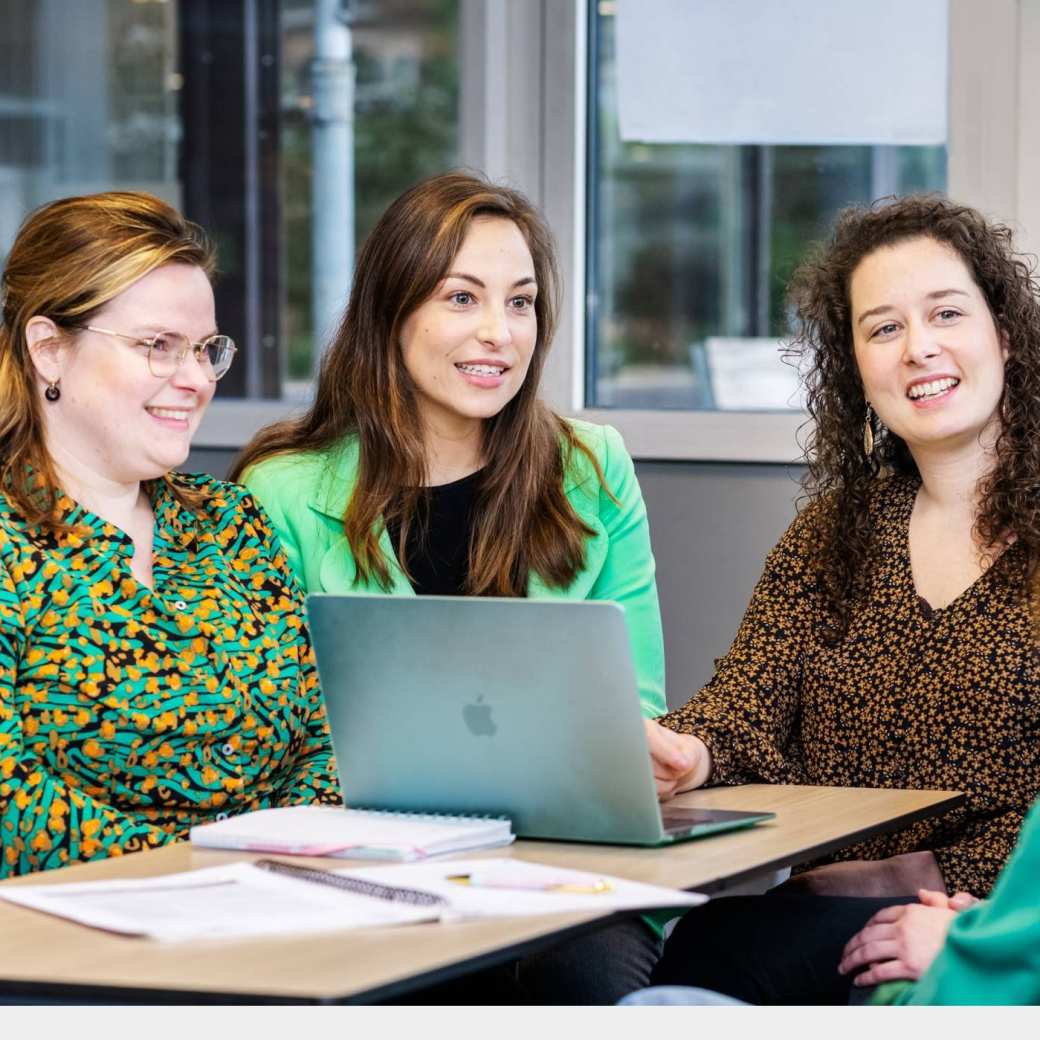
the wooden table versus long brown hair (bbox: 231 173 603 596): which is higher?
long brown hair (bbox: 231 173 603 596)

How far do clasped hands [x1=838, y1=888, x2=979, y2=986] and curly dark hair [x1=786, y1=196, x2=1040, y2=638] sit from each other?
49cm

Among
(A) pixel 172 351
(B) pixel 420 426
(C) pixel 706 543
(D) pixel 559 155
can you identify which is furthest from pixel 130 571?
(D) pixel 559 155

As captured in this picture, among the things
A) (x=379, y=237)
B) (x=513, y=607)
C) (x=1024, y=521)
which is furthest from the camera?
(x=379, y=237)

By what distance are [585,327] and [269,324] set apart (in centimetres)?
268

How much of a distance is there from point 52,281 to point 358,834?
34.2 inches

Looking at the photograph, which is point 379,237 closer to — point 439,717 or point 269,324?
point 439,717

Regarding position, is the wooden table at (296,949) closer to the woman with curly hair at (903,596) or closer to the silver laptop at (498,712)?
the silver laptop at (498,712)

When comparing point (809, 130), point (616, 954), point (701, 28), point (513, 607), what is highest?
point (701, 28)

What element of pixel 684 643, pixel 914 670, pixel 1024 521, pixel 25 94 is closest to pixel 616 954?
pixel 914 670

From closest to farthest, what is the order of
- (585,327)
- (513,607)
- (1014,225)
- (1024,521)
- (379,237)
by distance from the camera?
1. (513,607)
2. (1024,521)
3. (379,237)
4. (1014,225)
5. (585,327)

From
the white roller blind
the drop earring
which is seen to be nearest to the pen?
the drop earring

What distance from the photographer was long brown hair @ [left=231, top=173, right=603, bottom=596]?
8.39ft

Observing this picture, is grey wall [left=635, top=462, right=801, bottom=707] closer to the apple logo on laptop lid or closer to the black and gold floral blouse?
the black and gold floral blouse

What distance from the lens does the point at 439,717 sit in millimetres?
1743
